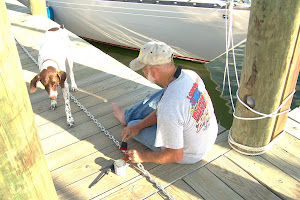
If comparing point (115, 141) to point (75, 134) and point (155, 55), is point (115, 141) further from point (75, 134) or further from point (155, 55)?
point (155, 55)

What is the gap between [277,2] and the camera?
2068 mm

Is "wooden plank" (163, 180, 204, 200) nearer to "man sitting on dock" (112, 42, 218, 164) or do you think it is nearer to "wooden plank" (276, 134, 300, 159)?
"man sitting on dock" (112, 42, 218, 164)

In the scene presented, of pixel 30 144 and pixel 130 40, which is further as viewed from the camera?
pixel 130 40

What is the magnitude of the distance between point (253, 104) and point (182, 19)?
15.1ft

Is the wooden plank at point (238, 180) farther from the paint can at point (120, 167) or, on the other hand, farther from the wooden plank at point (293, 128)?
the wooden plank at point (293, 128)

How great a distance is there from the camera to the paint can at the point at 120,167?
256 cm

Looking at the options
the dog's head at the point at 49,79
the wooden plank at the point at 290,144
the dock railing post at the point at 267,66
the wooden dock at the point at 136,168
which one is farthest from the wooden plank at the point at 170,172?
the dog's head at the point at 49,79

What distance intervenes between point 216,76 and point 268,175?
437 cm

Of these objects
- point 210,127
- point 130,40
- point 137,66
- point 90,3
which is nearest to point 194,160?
point 210,127

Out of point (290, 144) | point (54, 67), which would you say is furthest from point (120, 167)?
point (290, 144)

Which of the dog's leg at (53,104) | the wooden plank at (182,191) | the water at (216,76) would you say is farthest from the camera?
the water at (216,76)

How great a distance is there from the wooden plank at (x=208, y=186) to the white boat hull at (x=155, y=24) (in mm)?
4413

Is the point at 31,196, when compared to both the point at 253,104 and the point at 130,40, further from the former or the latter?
the point at 130,40

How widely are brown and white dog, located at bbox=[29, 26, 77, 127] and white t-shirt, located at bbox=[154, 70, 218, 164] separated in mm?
1417
